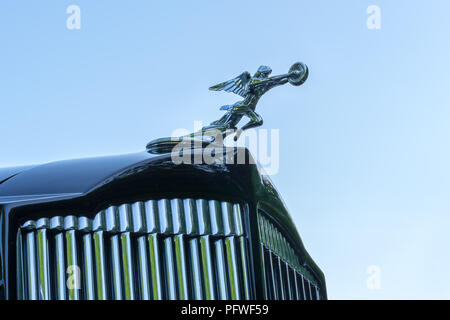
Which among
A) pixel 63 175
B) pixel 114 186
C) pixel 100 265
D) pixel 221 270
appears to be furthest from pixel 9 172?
pixel 221 270

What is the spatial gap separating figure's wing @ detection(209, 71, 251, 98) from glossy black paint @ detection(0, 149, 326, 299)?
338mm

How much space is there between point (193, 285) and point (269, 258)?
1.46ft

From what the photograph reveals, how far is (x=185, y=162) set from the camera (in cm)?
293

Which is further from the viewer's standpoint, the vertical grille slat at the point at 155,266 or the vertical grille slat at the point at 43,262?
the vertical grille slat at the point at 155,266

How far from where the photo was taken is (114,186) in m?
2.69

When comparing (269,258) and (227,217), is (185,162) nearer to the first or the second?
(227,217)

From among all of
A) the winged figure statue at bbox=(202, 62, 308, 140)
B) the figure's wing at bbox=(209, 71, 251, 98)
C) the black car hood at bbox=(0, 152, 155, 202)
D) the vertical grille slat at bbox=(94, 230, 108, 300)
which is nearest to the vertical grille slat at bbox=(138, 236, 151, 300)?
the vertical grille slat at bbox=(94, 230, 108, 300)

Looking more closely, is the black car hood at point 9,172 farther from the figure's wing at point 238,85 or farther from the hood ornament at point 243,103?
the figure's wing at point 238,85

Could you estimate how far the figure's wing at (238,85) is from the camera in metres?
3.28

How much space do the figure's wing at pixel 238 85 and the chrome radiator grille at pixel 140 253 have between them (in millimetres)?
632

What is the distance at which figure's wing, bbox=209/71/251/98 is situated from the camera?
3281 millimetres

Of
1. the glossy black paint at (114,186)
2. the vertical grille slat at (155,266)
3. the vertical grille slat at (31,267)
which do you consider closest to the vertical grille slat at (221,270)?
the glossy black paint at (114,186)

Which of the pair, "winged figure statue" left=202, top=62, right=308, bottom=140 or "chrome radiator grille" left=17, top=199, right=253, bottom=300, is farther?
"winged figure statue" left=202, top=62, right=308, bottom=140

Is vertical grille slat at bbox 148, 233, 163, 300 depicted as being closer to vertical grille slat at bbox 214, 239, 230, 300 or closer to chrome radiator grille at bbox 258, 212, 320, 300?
vertical grille slat at bbox 214, 239, 230, 300
